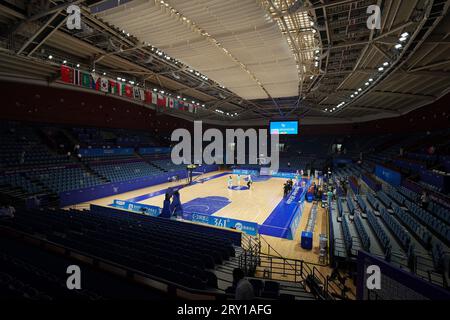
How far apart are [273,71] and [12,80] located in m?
19.9

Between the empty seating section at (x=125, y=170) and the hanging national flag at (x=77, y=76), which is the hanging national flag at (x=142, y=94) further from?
the empty seating section at (x=125, y=170)

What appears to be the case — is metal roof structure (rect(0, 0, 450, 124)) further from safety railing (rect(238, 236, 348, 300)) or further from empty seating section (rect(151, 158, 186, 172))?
empty seating section (rect(151, 158, 186, 172))

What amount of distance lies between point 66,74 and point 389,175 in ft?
71.1

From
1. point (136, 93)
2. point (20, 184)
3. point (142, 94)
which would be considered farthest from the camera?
point (142, 94)

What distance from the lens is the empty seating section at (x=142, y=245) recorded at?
5027 mm

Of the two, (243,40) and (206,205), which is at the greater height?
(243,40)

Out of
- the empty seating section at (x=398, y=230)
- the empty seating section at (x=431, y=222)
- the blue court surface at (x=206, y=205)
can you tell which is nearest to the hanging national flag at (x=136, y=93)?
the blue court surface at (x=206, y=205)

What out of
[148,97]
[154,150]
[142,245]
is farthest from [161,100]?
[142,245]

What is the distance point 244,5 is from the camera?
7.95 m

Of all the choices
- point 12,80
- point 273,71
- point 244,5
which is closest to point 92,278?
point 244,5

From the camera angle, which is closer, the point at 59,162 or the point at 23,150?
the point at 23,150

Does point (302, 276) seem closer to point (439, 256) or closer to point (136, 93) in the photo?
point (439, 256)

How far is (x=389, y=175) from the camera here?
15672 mm

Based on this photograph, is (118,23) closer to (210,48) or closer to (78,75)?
(210,48)
